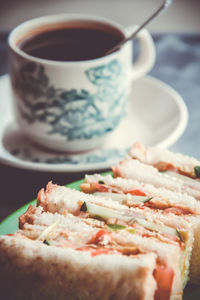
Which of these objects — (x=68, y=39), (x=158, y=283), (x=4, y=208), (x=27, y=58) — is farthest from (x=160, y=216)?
(x=68, y=39)

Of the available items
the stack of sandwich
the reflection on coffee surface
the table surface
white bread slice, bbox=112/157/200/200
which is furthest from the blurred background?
the stack of sandwich

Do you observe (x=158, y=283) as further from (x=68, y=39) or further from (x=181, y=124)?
(x=68, y=39)

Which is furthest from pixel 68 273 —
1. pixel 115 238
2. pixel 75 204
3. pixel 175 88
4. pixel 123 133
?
pixel 175 88

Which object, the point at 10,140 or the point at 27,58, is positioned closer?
the point at 27,58

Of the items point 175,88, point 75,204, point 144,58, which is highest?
point 144,58

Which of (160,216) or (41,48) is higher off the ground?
(41,48)

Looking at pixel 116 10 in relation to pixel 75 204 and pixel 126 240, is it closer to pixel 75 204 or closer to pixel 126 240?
pixel 75 204

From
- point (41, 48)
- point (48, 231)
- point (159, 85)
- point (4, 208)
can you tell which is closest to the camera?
point (48, 231)
